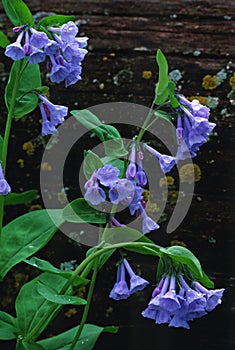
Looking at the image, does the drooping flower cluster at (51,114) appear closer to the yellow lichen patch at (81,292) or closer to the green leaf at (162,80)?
the green leaf at (162,80)

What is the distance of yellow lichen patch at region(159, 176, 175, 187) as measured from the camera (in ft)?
4.85

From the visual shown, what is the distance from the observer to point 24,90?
1.18m

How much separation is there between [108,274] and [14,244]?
40cm

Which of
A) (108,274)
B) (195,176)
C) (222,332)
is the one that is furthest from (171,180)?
(222,332)

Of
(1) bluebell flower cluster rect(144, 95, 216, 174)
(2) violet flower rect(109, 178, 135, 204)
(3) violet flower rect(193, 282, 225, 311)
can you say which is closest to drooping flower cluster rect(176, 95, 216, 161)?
(1) bluebell flower cluster rect(144, 95, 216, 174)

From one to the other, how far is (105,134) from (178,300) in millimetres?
317

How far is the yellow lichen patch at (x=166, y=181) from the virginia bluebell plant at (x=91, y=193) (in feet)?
1.10

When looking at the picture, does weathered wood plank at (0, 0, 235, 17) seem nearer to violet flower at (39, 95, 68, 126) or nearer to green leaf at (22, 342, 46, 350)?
violet flower at (39, 95, 68, 126)

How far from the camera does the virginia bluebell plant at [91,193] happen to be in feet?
3.24

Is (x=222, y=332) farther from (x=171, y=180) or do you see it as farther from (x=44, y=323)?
(x=44, y=323)

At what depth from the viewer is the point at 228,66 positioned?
1.49m

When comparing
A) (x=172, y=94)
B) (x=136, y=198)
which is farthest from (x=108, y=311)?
(x=172, y=94)

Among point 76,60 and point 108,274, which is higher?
point 76,60

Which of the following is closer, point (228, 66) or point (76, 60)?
point (76, 60)
